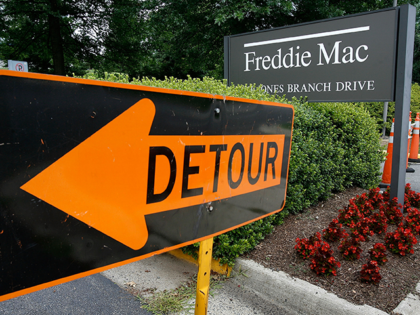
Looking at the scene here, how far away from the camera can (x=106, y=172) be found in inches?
41.0

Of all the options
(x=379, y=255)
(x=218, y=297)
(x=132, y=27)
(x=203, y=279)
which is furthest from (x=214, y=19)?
(x=203, y=279)

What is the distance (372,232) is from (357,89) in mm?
1949

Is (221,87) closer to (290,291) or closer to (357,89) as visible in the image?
(357,89)

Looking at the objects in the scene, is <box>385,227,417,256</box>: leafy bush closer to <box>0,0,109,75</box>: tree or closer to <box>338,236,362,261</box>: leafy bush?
<box>338,236,362,261</box>: leafy bush

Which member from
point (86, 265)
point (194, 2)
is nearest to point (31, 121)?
point (86, 265)

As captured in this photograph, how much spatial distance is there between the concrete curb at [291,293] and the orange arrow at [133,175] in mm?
1578

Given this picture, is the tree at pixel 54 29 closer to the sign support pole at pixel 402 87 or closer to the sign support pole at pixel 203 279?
the sign support pole at pixel 402 87

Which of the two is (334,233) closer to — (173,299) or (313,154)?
(313,154)

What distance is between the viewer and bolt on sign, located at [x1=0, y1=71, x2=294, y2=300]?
0.86 meters

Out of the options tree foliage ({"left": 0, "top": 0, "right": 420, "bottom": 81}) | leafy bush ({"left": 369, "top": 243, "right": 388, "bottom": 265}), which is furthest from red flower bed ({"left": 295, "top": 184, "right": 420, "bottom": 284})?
tree foliage ({"left": 0, "top": 0, "right": 420, "bottom": 81})

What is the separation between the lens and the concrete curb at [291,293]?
7.82 ft

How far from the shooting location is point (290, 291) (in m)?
2.62

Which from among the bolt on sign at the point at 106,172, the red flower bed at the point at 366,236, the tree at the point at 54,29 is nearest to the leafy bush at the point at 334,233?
the red flower bed at the point at 366,236

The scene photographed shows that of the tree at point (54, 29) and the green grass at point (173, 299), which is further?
the tree at point (54, 29)
